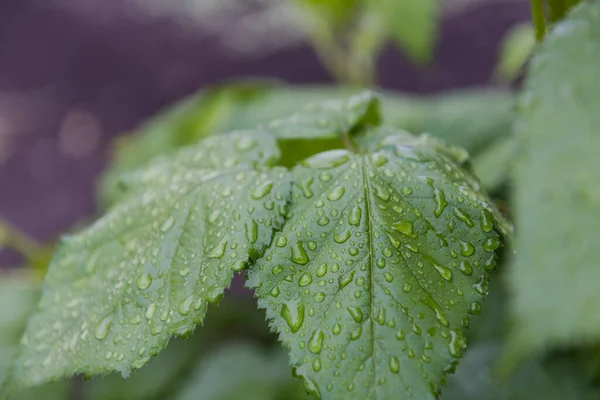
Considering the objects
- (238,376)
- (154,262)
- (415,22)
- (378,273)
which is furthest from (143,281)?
(415,22)

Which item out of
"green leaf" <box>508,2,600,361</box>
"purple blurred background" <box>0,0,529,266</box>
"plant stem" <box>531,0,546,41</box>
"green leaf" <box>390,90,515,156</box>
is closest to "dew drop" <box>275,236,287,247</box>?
"green leaf" <box>508,2,600,361</box>

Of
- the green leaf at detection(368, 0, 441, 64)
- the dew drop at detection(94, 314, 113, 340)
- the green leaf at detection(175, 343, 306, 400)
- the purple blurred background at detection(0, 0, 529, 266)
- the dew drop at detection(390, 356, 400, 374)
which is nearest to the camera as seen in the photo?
the dew drop at detection(390, 356, 400, 374)

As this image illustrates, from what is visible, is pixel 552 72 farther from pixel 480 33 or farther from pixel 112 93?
pixel 112 93

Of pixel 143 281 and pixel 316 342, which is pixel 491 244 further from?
pixel 143 281

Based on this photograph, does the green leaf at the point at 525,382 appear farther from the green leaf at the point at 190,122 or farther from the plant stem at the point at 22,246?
the plant stem at the point at 22,246

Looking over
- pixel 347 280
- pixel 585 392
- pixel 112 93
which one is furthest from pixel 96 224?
pixel 112 93

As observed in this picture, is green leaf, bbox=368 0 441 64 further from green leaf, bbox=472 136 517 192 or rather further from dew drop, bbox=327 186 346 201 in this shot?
dew drop, bbox=327 186 346 201
